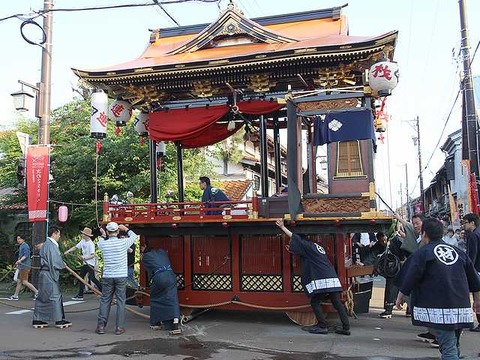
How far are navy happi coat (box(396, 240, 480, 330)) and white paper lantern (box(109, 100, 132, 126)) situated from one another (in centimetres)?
773

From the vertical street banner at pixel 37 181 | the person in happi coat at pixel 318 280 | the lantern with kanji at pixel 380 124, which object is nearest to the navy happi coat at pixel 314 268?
the person in happi coat at pixel 318 280

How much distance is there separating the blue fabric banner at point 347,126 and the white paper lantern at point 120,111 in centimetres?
471

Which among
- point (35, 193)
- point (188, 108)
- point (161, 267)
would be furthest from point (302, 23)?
point (35, 193)

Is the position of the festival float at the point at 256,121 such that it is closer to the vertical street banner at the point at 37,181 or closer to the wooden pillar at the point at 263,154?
the wooden pillar at the point at 263,154

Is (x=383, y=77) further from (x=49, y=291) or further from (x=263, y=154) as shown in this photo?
(x=49, y=291)

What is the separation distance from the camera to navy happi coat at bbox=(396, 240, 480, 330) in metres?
4.74

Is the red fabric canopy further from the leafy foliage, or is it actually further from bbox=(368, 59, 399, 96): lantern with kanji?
the leafy foliage

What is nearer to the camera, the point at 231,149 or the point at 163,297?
the point at 163,297

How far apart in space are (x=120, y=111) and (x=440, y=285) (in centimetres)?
810

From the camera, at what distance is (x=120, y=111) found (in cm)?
1084

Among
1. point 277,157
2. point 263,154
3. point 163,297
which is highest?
point 277,157

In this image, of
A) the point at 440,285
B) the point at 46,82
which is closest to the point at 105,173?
the point at 46,82

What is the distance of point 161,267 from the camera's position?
26.3ft

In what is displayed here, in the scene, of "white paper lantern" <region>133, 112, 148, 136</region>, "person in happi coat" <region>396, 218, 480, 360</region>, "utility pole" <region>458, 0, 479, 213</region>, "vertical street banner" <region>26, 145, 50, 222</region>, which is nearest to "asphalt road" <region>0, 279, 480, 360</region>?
"person in happi coat" <region>396, 218, 480, 360</region>
